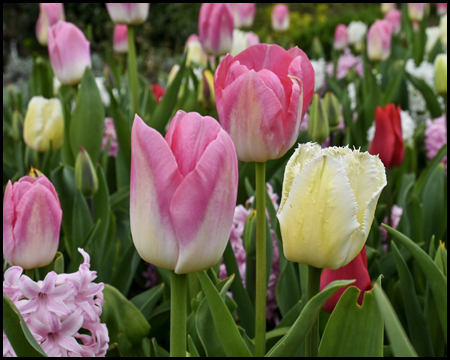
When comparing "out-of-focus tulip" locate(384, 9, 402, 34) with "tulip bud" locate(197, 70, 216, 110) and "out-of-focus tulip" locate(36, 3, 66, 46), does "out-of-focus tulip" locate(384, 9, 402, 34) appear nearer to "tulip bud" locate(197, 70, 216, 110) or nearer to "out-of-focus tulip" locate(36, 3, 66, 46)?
"out-of-focus tulip" locate(36, 3, 66, 46)

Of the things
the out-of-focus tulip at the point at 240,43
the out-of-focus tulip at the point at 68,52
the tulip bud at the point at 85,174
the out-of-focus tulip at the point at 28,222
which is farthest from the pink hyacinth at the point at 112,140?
the out-of-focus tulip at the point at 28,222

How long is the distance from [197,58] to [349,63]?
1.02m

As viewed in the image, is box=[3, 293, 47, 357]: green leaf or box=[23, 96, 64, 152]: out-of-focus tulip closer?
box=[3, 293, 47, 357]: green leaf

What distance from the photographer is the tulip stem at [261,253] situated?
0.64 meters

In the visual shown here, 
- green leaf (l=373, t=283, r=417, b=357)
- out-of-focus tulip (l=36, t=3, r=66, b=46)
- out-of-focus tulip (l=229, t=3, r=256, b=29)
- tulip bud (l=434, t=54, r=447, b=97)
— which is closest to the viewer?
green leaf (l=373, t=283, r=417, b=357)

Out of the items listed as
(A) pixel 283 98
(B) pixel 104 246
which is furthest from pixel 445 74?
(A) pixel 283 98

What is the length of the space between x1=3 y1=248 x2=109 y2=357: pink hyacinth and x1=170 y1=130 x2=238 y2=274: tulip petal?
195mm

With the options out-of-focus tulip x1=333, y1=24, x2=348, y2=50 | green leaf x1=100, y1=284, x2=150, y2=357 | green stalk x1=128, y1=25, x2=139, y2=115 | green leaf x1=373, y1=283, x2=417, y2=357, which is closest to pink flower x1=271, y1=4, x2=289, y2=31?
out-of-focus tulip x1=333, y1=24, x2=348, y2=50

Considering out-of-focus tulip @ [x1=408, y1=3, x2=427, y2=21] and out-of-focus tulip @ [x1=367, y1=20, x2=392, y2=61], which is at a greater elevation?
out-of-focus tulip @ [x1=408, y1=3, x2=427, y2=21]

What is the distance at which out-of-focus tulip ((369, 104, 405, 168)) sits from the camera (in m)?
1.22

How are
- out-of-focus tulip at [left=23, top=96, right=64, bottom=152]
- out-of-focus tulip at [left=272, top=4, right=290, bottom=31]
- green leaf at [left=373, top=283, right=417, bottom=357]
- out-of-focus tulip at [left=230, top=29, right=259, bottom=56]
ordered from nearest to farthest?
green leaf at [left=373, top=283, right=417, bottom=357]
out-of-focus tulip at [left=23, top=96, right=64, bottom=152]
out-of-focus tulip at [left=230, top=29, right=259, bottom=56]
out-of-focus tulip at [left=272, top=4, right=290, bottom=31]

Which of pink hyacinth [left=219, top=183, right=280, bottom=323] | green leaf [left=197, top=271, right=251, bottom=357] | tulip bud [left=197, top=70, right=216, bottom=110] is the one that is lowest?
pink hyacinth [left=219, top=183, right=280, bottom=323]

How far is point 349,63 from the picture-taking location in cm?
326

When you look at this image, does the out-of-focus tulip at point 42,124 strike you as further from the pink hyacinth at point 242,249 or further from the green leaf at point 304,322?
the green leaf at point 304,322
